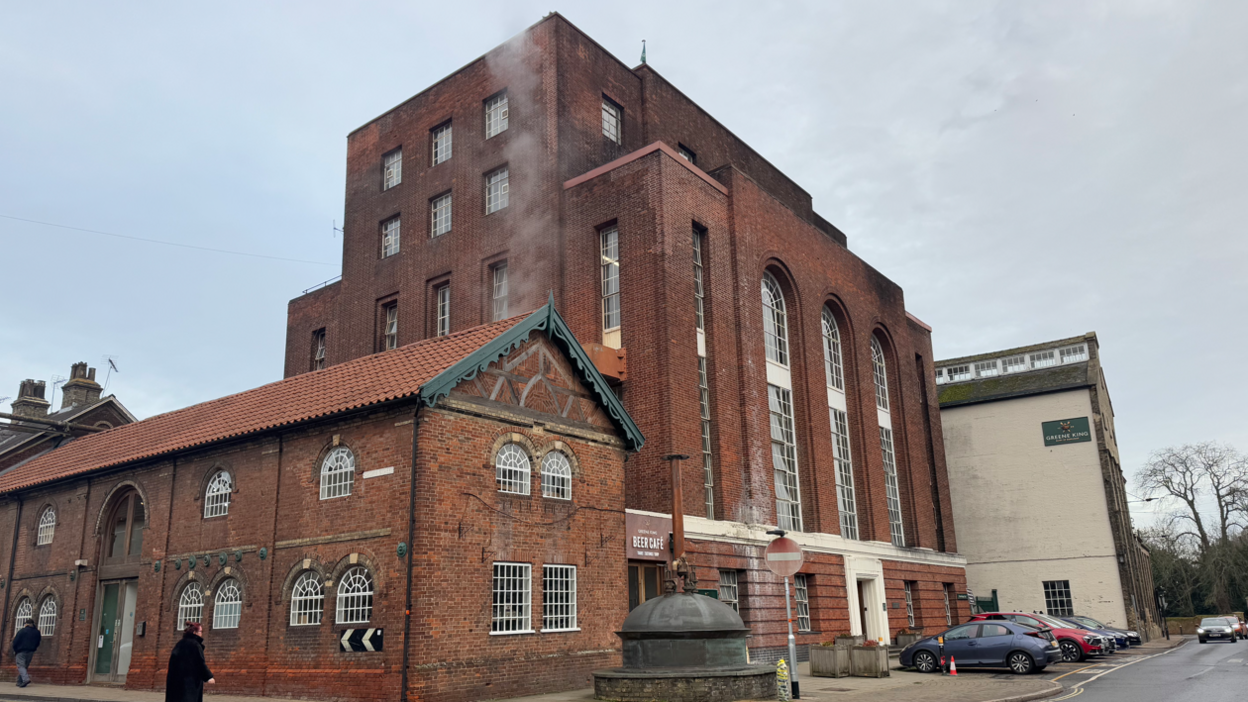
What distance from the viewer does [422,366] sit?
1758cm

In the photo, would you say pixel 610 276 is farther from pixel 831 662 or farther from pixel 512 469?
pixel 831 662

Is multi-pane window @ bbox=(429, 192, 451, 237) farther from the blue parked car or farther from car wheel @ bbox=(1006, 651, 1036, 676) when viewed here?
car wheel @ bbox=(1006, 651, 1036, 676)

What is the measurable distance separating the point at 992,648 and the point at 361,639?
1494 centimetres

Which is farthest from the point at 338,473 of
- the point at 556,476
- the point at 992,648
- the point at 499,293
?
the point at 992,648

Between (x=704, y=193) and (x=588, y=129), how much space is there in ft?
16.6

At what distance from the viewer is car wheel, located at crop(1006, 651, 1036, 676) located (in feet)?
69.4

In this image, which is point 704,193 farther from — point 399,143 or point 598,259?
point 399,143

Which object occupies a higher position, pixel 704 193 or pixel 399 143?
pixel 399 143

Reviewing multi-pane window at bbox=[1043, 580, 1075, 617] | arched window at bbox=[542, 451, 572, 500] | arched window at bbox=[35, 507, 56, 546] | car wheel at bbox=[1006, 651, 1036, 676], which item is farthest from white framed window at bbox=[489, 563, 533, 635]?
multi-pane window at bbox=[1043, 580, 1075, 617]

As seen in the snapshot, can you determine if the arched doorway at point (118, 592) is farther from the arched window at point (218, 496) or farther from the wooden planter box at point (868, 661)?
the wooden planter box at point (868, 661)

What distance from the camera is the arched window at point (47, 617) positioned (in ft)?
74.4

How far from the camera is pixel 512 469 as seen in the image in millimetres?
17625

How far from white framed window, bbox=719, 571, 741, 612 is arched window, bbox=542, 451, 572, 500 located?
7297 millimetres

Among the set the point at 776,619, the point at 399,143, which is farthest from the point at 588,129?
the point at 776,619
